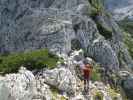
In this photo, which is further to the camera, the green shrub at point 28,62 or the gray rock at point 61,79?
the green shrub at point 28,62

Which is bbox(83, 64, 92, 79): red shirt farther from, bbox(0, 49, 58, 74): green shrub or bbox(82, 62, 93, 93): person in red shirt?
bbox(0, 49, 58, 74): green shrub

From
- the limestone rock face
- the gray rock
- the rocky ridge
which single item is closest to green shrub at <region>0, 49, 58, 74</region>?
the rocky ridge

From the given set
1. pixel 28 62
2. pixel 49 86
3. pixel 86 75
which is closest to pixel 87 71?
pixel 86 75

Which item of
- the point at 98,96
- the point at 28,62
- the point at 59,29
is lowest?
the point at 98,96

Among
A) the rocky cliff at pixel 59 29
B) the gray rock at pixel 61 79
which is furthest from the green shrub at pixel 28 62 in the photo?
the rocky cliff at pixel 59 29

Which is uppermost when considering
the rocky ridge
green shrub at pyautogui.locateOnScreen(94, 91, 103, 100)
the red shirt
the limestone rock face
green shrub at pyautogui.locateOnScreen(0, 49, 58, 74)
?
the limestone rock face

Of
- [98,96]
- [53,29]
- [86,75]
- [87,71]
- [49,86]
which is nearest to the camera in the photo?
[49,86]

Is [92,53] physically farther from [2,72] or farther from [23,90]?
[23,90]

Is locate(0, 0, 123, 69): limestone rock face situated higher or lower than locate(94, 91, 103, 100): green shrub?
higher

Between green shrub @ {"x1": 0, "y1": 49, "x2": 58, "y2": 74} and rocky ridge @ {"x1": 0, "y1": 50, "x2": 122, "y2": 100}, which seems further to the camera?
green shrub @ {"x1": 0, "y1": 49, "x2": 58, "y2": 74}

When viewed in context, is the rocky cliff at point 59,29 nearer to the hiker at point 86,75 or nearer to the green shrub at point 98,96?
the green shrub at point 98,96

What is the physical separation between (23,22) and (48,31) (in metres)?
4.95

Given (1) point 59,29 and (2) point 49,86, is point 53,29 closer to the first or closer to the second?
(1) point 59,29

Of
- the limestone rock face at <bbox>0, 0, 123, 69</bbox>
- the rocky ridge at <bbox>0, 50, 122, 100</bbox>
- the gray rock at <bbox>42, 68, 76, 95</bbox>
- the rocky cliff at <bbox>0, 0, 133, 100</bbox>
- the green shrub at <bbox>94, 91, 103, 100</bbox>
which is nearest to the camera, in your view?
the rocky ridge at <bbox>0, 50, 122, 100</bbox>
